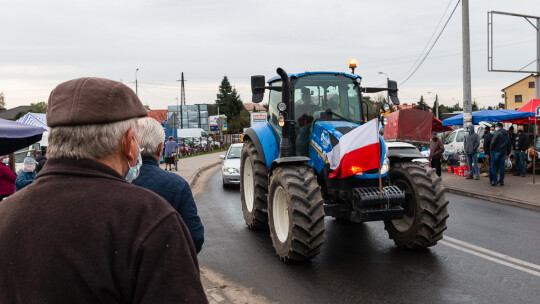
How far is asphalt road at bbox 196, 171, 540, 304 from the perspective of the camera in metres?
5.08

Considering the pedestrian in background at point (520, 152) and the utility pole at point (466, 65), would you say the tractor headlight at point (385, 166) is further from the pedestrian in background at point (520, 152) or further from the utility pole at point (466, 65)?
the pedestrian in background at point (520, 152)

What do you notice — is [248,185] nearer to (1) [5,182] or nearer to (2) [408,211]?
(2) [408,211]

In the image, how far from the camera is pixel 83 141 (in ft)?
4.76

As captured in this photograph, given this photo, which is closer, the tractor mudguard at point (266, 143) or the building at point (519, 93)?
the tractor mudguard at point (266, 143)

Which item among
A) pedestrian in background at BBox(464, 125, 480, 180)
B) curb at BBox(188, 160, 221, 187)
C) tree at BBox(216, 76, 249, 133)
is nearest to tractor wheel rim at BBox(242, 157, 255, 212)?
curb at BBox(188, 160, 221, 187)

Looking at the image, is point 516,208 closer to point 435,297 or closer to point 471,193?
point 471,193

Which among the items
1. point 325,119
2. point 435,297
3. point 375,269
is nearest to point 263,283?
point 375,269

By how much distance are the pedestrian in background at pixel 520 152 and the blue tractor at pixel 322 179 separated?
11.4 m

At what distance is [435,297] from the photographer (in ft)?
16.2

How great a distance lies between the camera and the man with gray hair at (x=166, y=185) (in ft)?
10.0

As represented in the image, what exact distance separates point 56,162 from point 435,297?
4.58 m

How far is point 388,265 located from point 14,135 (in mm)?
5037

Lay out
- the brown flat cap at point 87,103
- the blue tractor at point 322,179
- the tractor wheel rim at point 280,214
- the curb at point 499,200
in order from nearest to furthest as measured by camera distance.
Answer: the brown flat cap at point 87,103 → the blue tractor at point 322,179 → the tractor wheel rim at point 280,214 → the curb at point 499,200

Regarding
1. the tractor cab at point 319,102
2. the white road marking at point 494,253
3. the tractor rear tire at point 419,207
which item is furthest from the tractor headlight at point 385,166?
the white road marking at point 494,253
